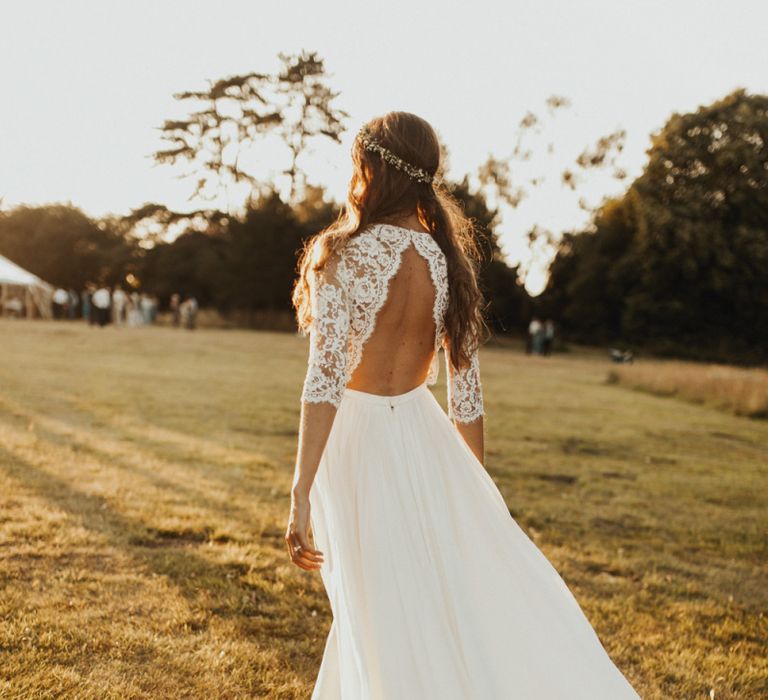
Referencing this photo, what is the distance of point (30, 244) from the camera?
59094 mm

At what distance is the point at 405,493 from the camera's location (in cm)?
269

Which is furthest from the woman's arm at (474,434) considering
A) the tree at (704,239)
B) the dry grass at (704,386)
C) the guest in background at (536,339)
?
the tree at (704,239)

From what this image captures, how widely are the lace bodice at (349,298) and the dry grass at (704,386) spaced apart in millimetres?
16679

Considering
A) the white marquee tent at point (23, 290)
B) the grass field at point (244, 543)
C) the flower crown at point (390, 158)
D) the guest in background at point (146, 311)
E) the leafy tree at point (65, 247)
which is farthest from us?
the leafy tree at point (65, 247)

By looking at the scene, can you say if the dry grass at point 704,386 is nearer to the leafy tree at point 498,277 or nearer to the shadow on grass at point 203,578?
the shadow on grass at point 203,578

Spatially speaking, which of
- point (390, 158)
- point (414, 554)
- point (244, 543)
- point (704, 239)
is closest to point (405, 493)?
point (414, 554)

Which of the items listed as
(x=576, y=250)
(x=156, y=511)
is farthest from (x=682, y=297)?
(x=156, y=511)

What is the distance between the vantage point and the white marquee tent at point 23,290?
1618 inches

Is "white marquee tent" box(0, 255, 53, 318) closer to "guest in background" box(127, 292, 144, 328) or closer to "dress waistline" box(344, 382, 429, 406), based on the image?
"guest in background" box(127, 292, 144, 328)

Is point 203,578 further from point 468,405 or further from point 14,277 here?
point 14,277

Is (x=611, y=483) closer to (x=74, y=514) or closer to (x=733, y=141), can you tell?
(x=74, y=514)

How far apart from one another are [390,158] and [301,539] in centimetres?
128

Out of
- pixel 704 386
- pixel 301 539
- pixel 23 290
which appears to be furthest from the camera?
pixel 23 290

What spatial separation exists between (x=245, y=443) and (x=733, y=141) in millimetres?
41943
